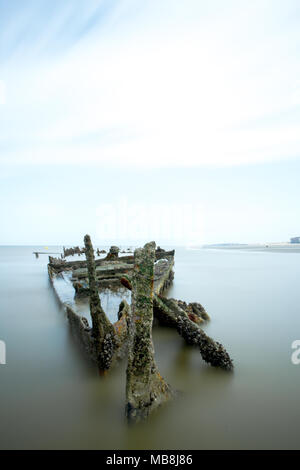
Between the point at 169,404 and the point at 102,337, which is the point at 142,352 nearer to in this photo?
the point at 169,404

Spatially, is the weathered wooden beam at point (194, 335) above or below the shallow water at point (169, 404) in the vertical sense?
above

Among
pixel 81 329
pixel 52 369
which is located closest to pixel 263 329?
pixel 81 329

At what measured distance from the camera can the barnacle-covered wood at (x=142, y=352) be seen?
3.28 meters

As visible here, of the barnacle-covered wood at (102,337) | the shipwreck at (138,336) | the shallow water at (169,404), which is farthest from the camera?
the barnacle-covered wood at (102,337)

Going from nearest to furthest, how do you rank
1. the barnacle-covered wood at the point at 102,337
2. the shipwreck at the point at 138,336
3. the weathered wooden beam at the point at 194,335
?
the shipwreck at the point at 138,336, the barnacle-covered wood at the point at 102,337, the weathered wooden beam at the point at 194,335

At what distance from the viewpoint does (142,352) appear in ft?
11.1

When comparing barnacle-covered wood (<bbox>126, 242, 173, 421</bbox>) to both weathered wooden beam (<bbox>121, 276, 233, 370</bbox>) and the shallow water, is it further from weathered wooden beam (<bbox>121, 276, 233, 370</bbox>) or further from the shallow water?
weathered wooden beam (<bbox>121, 276, 233, 370</bbox>)

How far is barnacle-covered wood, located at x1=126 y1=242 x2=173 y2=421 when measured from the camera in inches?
129

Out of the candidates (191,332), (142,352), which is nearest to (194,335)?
(191,332)

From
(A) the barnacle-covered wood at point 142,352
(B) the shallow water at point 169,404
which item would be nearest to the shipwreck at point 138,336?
(A) the barnacle-covered wood at point 142,352

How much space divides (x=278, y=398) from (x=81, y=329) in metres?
3.73

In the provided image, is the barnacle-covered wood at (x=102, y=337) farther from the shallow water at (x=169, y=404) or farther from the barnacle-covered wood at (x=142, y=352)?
the barnacle-covered wood at (x=142, y=352)

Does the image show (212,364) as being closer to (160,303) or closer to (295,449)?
(160,303)
